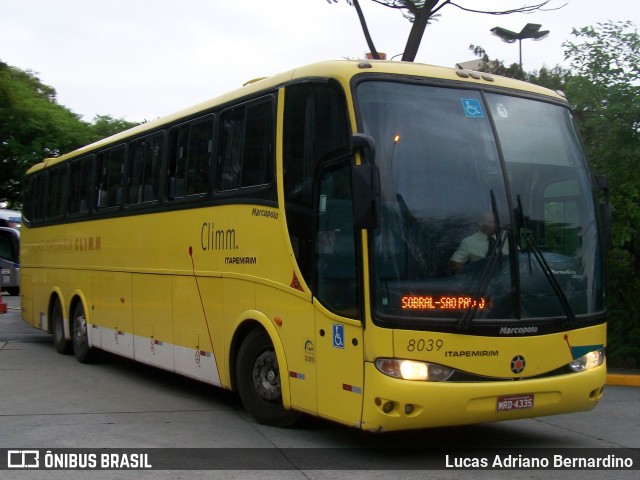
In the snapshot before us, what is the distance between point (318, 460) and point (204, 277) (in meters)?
3.10

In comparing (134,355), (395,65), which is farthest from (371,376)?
(134,355)

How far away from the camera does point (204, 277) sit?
9.58 metres

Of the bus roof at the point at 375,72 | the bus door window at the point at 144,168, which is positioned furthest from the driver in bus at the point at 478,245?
the bus door window at the point at 144,168

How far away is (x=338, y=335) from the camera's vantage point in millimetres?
7098

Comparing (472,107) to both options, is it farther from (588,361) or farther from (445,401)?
(445,401)

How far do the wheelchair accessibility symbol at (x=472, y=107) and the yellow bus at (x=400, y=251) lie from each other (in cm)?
1

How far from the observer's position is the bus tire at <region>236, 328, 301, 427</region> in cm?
829

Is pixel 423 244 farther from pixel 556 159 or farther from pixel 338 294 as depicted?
pixel 556 159

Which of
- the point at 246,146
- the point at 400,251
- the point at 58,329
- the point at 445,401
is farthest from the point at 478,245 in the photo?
the point at 58,329

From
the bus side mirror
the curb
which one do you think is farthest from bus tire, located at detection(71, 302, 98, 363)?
the bus side mirror

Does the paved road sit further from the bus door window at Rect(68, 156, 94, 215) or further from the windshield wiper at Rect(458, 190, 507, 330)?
the bus door window at Rect(68, 156, 94, 215)

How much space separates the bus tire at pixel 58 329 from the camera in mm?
14914

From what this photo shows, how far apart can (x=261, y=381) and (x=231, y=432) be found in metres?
0.57

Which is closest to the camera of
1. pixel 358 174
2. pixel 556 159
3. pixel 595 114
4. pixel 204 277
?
pixel 358 174
